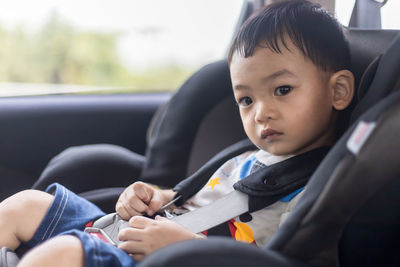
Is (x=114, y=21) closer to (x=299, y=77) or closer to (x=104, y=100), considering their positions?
(x=104, y=100)

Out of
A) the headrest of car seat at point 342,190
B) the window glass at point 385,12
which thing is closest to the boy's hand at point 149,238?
the headrest of car seat at point 342,190

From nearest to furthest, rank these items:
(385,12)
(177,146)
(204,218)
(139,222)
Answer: (139,222) < (204,218) < (385,12) < (177,146)

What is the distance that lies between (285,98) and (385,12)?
42 centimetres

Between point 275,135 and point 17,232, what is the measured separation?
568 millimetres

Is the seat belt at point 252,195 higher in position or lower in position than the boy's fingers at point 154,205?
higher

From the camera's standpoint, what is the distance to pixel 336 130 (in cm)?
104

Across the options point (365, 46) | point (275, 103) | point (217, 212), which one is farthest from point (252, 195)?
point (365, 46)

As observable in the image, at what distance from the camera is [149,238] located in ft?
2.80

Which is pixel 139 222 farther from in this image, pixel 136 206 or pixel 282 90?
pixel 282 90

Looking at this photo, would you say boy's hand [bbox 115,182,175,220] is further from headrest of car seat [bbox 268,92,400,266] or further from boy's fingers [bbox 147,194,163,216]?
headrest of car seat [bbox 268,92,400,266]

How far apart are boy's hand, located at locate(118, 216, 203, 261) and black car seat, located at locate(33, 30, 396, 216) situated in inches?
17.1

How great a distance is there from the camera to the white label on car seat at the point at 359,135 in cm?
67

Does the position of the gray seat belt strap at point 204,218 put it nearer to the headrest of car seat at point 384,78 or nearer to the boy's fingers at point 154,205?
the boy's fingers at point 154,205

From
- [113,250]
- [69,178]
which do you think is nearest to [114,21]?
[69,178]
